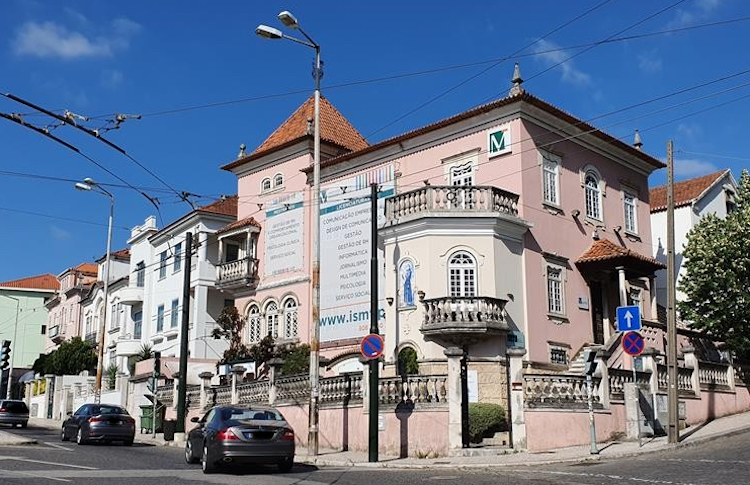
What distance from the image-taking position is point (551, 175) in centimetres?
2922

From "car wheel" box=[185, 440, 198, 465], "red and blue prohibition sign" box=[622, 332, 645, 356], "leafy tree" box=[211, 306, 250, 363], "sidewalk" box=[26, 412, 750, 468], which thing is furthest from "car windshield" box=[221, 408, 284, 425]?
"leafy tree" box=[211, 306, 250, 363]

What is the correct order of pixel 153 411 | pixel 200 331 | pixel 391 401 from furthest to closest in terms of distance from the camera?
pixel 200 331, pixel 153 411, pixel 391 401

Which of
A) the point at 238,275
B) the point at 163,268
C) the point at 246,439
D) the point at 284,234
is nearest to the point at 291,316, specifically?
the point at 284,234

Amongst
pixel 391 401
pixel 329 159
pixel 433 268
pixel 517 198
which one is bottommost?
pixel 391 401

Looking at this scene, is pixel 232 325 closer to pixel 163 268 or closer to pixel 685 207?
pixel 163 268

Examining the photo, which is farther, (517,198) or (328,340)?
(328,340)

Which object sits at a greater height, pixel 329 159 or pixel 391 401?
pixel 329 159

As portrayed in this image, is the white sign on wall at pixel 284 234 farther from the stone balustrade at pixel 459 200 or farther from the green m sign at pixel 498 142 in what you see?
the green m sign at pixel 498 142

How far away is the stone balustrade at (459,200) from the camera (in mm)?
26422

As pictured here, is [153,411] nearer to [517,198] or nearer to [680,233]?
[517,198]

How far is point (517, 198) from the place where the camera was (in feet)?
89.4

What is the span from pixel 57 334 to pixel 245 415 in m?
56.5

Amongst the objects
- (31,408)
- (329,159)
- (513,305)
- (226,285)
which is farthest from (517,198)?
(31,408)

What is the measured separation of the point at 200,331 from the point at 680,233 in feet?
78.2
